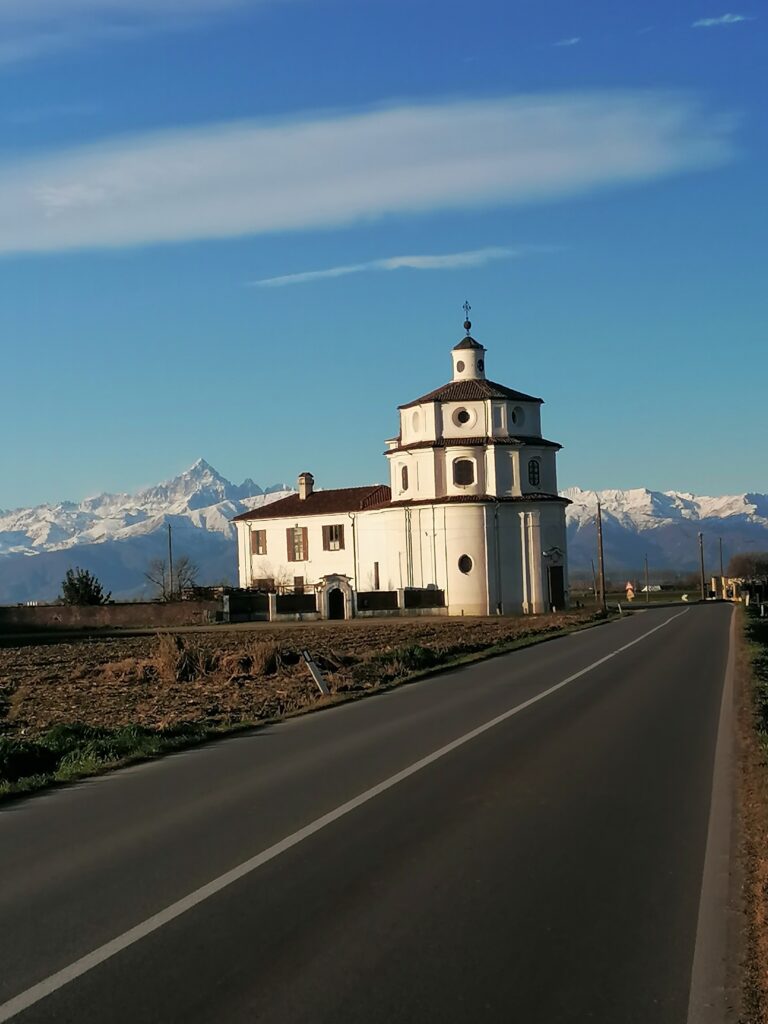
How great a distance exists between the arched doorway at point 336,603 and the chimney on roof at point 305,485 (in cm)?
1490

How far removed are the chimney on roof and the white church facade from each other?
11094 millimetres

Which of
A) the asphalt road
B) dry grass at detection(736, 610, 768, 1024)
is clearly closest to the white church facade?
dry grass at detection(736, 610, 768, 1024)

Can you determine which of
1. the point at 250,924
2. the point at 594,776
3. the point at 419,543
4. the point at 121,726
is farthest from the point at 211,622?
the point at 250,924

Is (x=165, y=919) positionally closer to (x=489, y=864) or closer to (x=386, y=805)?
(x=489, y=864)

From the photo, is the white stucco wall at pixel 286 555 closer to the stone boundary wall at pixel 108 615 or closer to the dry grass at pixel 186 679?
the stone boundary wall at pixel 108 615

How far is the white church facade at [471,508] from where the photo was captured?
72.9 meters

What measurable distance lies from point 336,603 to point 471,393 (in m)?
14.5

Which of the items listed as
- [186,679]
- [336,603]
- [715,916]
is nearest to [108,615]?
[336,603]

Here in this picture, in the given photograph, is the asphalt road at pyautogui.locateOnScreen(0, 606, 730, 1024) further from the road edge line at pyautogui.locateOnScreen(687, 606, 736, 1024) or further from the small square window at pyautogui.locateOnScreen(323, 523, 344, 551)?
the small square window at pyautogui.locateOnScreen(323, 523, 344, 551)

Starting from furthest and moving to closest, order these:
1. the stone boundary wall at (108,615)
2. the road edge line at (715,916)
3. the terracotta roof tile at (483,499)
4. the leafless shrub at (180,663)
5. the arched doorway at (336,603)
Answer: the stone boundary wall at (108,615), the arched doorway at (336,603), the terracotta roof tile at (483,499), the leafless shrub at (180,663), the road edge line at (715,916)

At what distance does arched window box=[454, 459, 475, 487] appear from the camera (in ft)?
243

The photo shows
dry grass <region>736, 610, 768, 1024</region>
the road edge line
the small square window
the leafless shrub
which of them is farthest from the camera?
the small square window

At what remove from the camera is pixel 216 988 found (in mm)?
5973

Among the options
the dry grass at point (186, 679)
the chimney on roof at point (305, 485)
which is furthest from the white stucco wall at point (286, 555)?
the dry grass at point (186, 679)
